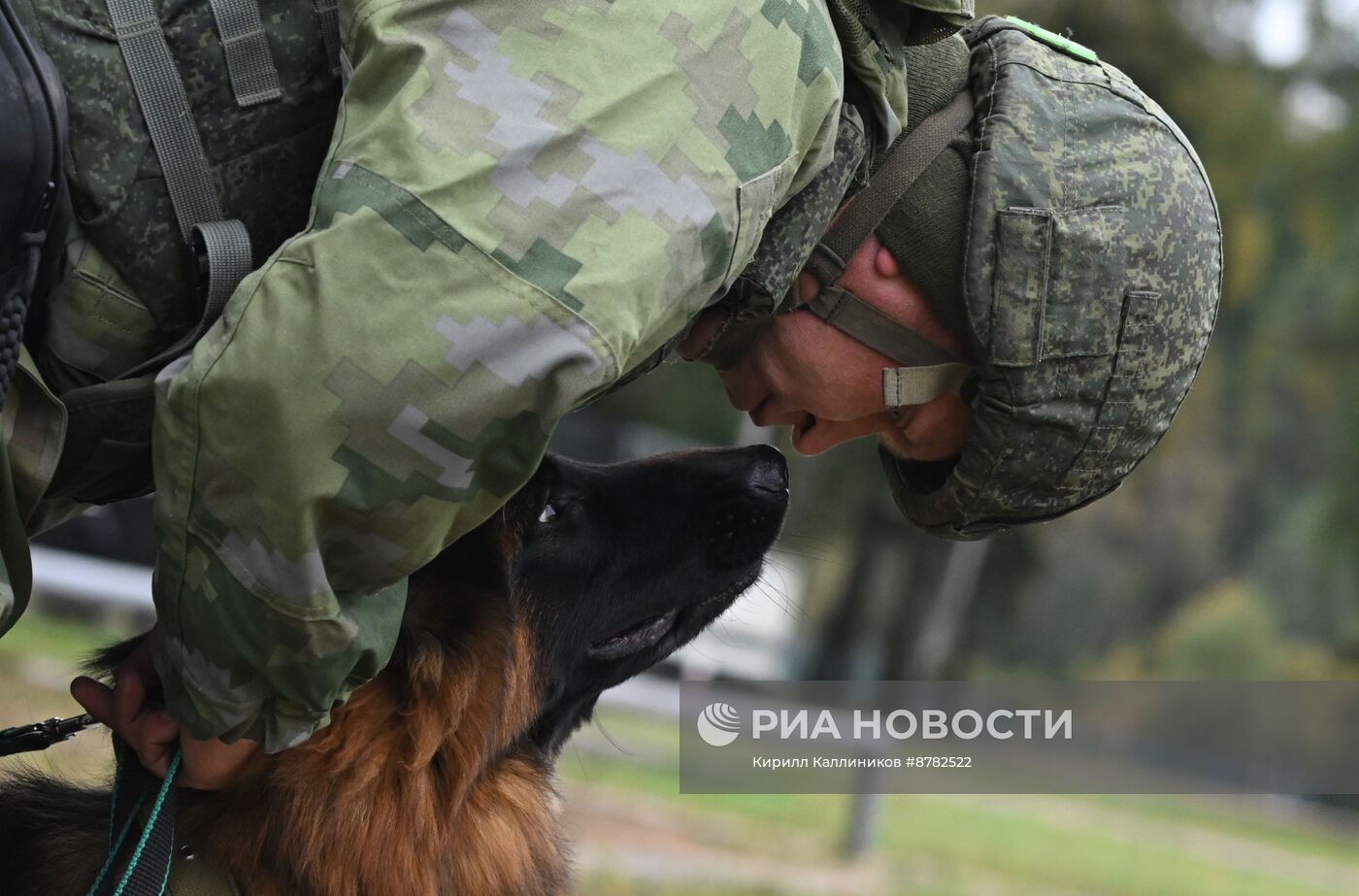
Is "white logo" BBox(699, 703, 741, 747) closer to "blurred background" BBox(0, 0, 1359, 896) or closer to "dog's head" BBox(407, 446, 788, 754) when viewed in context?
"blurred background" BBox(0, 0, 1359, 896)

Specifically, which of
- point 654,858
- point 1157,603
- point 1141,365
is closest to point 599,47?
point 1141,365

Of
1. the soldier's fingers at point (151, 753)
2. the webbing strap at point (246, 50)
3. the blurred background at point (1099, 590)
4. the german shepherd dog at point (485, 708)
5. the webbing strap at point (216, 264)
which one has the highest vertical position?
the webbing strap at point (246, 50)

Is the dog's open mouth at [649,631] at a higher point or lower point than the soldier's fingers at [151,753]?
lower

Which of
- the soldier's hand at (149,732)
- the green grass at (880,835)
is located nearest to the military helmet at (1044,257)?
the soldier's hand at (149,732)

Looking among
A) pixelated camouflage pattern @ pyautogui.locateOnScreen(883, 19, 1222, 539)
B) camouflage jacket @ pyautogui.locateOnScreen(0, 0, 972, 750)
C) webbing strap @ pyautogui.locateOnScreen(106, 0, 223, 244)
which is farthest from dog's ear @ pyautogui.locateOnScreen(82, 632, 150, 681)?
pixelated camouflage pattern @ pyautogui.locateOnScreen(883, 19, 1222, 539)

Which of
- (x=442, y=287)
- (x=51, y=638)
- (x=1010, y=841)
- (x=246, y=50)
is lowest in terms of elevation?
(x=1010, y=841)

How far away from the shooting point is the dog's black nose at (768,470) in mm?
3301

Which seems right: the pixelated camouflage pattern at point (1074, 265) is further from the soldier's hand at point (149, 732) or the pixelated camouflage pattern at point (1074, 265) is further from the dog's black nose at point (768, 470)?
the soldier's hand at point (149, 732)

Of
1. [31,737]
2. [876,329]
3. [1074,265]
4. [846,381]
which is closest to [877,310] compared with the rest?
[876,329]

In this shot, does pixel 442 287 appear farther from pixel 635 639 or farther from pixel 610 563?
pixel 635 639

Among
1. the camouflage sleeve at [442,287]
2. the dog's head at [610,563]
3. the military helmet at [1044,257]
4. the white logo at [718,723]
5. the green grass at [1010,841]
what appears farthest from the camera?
the green grass at [1010,841]

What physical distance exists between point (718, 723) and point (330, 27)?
3577 mm

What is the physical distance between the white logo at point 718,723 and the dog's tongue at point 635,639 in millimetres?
2089

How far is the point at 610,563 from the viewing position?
3.18 m
